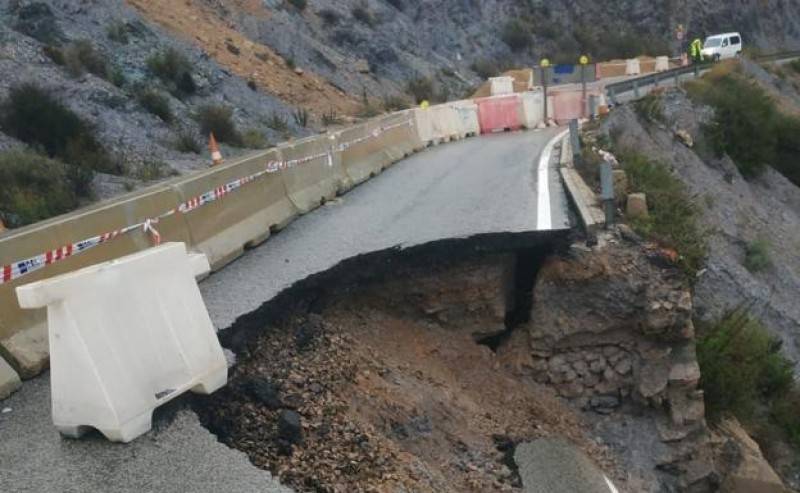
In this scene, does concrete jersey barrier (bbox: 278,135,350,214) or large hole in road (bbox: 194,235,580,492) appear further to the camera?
concrete jersey barrier (bbox: 278,135,350,214)

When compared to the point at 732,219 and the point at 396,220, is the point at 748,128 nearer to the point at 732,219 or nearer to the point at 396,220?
the point at 732,219

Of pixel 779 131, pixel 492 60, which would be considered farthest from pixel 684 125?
pixel 492 60

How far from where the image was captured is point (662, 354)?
25.5ft

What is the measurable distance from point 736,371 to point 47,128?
13276mm

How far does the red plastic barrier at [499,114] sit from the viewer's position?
84.7ft

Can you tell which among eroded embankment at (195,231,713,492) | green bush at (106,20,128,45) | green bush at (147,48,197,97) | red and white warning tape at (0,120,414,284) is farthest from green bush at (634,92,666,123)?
eroded embankment at (195,231,713,492)

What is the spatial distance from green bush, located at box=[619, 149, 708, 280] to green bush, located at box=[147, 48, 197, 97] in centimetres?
1310

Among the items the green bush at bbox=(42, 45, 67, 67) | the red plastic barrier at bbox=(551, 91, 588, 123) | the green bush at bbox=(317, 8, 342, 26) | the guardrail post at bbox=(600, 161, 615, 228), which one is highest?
the green bush at bbox=(42, 45, 67, 67)

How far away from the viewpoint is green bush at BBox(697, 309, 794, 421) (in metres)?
8.46

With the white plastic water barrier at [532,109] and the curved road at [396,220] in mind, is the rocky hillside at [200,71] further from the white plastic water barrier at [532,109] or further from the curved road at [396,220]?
the white plastic water barrier at [532,109]

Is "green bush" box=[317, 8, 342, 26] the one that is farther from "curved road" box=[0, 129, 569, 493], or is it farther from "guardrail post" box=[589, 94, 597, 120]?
"curved road" box=[0, 129, 569, 493]

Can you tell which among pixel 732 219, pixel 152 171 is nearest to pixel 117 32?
pixel 152 171

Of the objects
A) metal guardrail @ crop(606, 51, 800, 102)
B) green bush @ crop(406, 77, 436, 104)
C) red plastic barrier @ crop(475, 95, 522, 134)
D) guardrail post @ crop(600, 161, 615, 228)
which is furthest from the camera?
green bush @ crop(406, 77, 436, 104)

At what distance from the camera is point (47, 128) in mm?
15070
